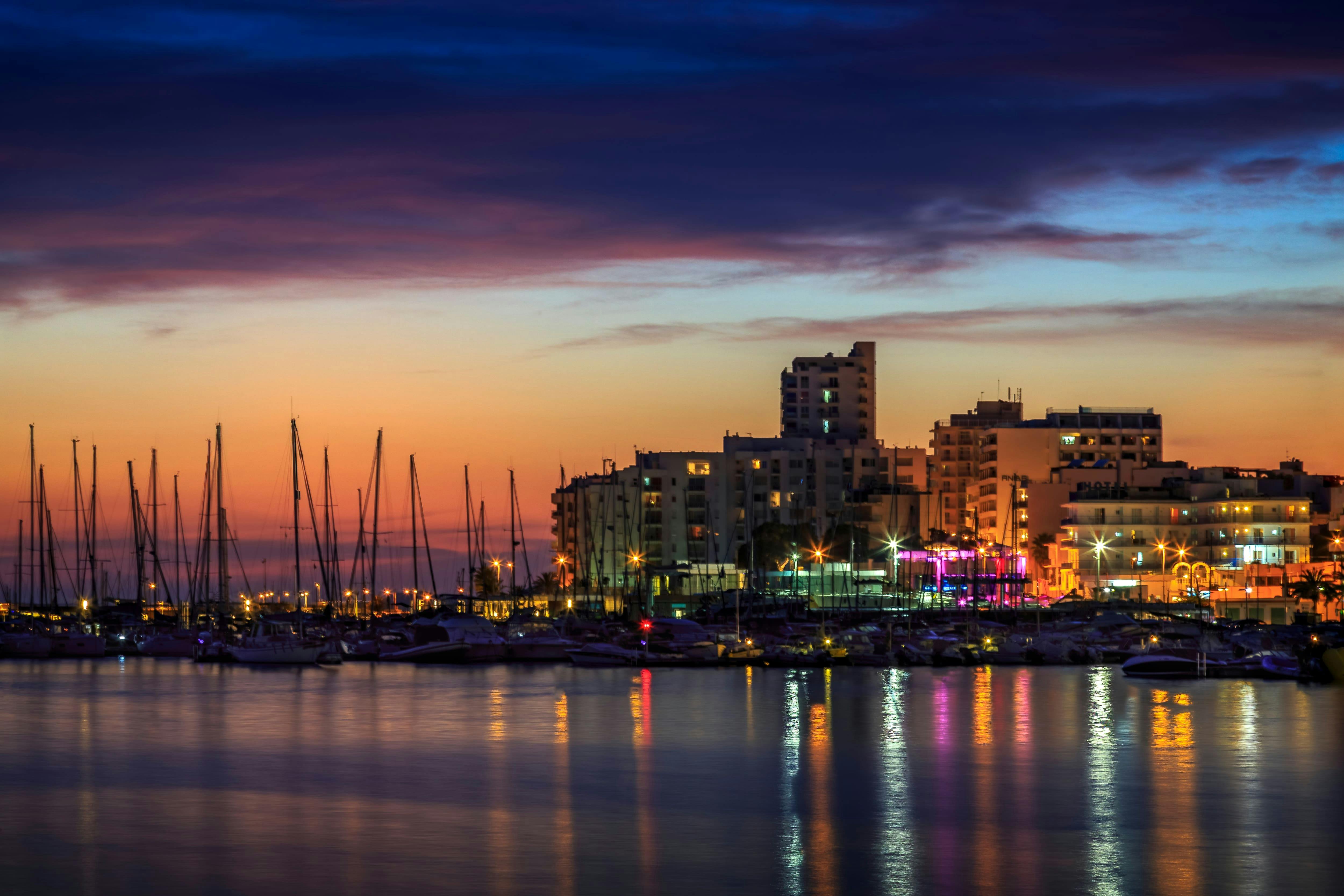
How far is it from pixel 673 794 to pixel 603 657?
190ft

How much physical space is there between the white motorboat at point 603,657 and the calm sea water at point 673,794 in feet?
74.0

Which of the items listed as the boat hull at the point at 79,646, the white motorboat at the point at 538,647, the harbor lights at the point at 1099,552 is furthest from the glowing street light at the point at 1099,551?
the boat hull at the point at 79,646

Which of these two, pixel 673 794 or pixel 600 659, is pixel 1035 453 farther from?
pixel 673 794

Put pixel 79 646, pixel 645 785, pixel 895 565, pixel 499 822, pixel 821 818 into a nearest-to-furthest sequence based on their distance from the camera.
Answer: pixel 499 822
pixel 821 818
pixel 645 785
pixel 79 646
pixel 895 565

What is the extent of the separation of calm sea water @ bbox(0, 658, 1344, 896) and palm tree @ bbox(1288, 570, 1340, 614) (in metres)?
71.6

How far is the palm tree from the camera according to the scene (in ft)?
451

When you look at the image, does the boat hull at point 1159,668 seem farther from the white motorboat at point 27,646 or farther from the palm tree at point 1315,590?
the white motorboat at point 27,646

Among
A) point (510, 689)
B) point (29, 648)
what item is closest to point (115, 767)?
point (510, 689)

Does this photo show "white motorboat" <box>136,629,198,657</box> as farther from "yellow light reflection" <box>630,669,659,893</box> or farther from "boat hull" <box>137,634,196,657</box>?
"yellow light reflection" <box>630,669,659,893</box>

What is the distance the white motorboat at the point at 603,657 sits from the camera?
9506cm

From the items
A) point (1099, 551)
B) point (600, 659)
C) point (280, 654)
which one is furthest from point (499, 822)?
point (1099, 551)

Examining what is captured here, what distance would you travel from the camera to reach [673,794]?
37.6 m

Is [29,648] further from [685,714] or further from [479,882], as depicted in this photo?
[479,882]

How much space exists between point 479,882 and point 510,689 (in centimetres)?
5074
